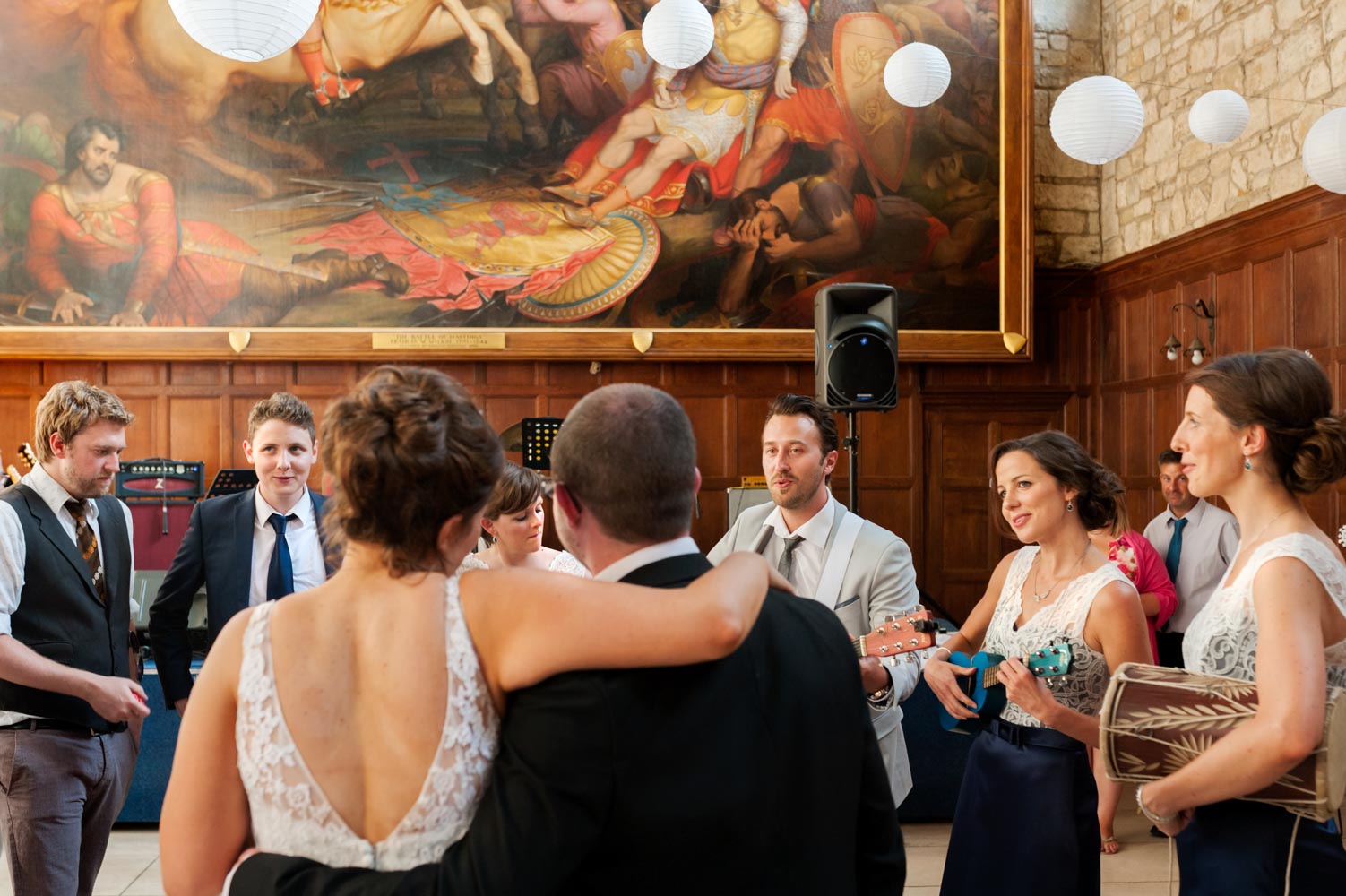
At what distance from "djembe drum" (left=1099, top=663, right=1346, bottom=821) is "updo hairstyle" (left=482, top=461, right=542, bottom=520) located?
5.31 ft

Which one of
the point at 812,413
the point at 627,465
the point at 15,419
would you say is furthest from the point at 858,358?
the point at 15,419

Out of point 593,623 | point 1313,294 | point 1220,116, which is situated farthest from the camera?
point 1313,294

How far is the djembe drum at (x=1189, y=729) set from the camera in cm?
175

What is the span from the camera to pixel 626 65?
25.9 ft

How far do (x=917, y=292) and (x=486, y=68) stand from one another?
3596mm

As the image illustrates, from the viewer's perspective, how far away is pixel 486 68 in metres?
7.91

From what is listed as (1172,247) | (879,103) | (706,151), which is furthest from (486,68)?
(1172,247)

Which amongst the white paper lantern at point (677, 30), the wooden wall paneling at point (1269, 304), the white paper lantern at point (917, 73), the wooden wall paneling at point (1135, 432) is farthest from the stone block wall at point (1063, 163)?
the white paper lantern at point (677, 30)

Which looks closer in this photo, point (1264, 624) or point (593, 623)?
point (593, 623)

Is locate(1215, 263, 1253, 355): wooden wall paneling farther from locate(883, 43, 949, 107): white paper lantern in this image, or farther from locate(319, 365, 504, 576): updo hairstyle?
locate(319, 365, 504, 576): updo hairstyle

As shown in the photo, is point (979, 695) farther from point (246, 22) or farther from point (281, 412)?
point (246, 22)

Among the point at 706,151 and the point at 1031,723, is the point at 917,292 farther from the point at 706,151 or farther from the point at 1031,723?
the point at 1031,723

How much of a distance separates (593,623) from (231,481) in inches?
241

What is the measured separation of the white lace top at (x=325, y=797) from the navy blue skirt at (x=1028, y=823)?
1.61m
